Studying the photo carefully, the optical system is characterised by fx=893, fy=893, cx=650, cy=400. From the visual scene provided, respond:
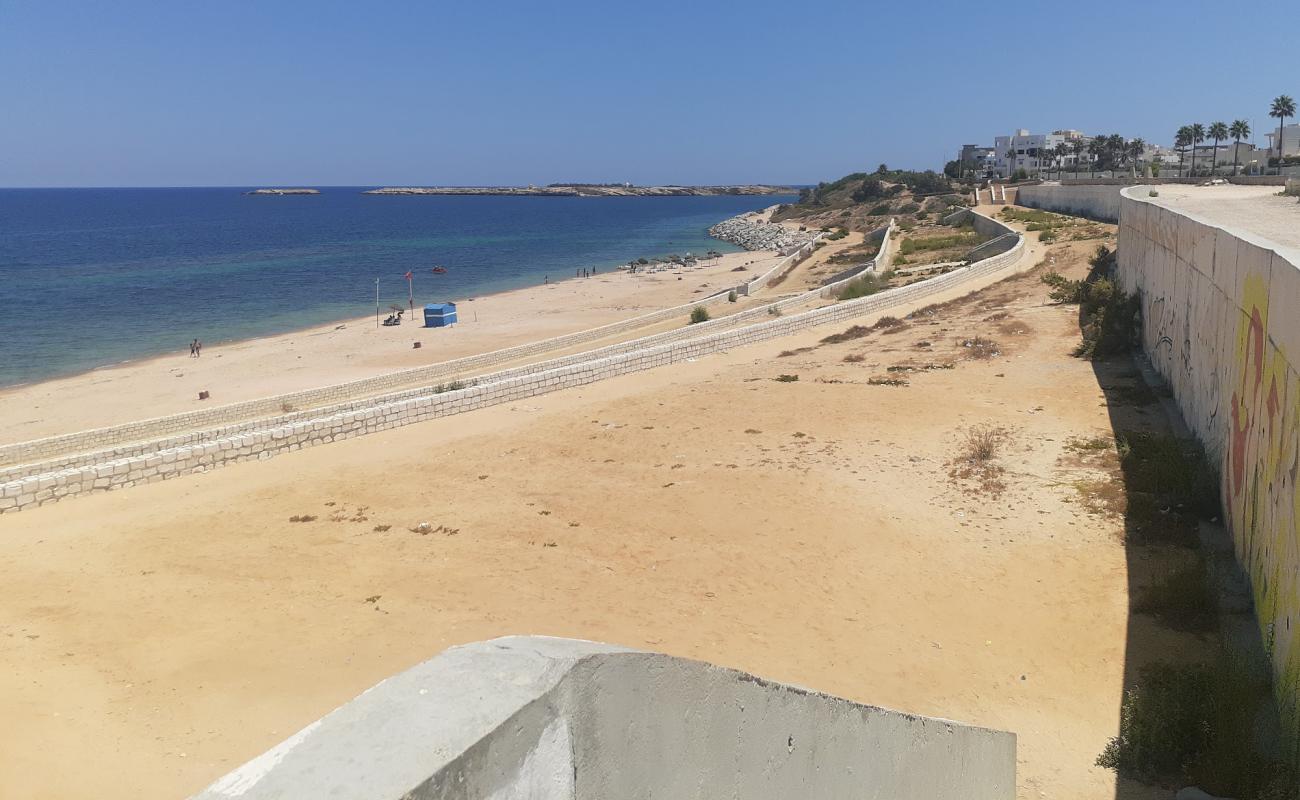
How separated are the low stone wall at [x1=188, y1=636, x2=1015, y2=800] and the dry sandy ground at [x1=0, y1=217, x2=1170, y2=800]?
4.16 m

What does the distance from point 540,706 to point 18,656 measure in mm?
9090

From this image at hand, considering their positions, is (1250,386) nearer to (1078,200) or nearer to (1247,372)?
(1247,372)

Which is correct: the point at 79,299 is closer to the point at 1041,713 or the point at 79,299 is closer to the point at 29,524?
the point at 29,524

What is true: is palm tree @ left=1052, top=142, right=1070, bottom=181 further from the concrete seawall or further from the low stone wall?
the low stone wall

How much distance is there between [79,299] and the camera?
181 feet

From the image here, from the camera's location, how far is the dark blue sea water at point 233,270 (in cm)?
4341

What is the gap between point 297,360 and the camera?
34469 millimetres

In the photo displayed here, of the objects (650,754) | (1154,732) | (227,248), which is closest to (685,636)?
(1154,732)

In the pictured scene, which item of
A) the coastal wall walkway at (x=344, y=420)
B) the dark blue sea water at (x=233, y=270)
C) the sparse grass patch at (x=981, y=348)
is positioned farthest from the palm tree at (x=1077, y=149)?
the sparse grass patch at (x=981, y=348)

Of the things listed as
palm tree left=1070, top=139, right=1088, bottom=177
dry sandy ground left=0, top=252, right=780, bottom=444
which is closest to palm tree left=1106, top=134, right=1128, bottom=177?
palm tree left=1070, top=139, right=1088, bottom=177

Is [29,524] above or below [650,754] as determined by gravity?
below

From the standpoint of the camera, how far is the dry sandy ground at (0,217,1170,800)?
24.9 ft

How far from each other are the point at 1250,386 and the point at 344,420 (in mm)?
13833

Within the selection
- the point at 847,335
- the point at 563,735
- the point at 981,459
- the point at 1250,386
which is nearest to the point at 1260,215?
the point at 847,335
